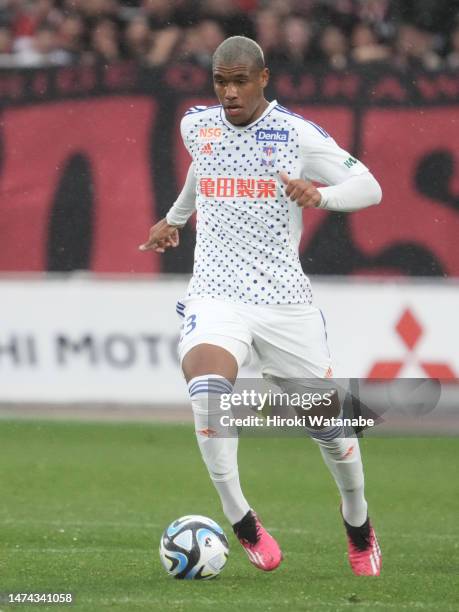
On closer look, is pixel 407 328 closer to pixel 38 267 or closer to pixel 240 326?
pixel 38 267

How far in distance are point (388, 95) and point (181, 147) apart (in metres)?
1.94

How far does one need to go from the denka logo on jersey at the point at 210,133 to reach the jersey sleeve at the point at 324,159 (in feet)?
1.28

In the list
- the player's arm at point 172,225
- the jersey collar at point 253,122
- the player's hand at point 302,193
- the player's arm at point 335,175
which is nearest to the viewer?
the player's hand at point 302,193

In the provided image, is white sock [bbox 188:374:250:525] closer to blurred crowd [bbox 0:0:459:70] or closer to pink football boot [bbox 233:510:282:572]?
pink football boot [bbox 233:510:282:572]

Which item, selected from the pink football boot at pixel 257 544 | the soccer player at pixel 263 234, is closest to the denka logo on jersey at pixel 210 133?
the soccer player at pixel 263 234

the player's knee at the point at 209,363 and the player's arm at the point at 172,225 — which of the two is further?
the player's arm at the point at 172,225

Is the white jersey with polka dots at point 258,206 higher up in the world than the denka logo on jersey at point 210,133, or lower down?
lower down

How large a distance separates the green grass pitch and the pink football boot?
10cm

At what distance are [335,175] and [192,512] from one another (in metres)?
2.93

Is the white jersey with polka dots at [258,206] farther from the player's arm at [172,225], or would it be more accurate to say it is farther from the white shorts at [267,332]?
the player's arm at [172,225]

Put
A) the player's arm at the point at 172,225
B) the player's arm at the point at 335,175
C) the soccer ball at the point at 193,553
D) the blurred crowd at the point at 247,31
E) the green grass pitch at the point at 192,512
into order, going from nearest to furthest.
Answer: the green grass pitch at the point at 192,512, the soccer ball at the point at 193,553, the player's arm at the point at 335,175, the player's arm at the point at 172,225, the blurred crowd at the point at 247,31

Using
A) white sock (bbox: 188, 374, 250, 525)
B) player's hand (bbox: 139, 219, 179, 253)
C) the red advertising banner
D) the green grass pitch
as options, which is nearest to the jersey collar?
player's hand (bbox: 139, 219, 179, 253)

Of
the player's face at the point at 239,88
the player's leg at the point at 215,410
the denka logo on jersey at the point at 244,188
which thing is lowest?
the player's leg at the point at 215,410

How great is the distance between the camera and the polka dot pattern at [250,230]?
267 inches
